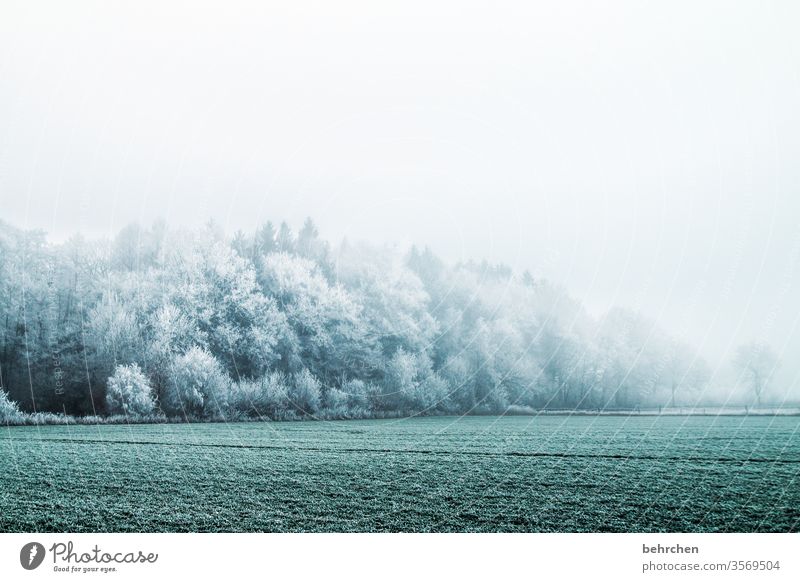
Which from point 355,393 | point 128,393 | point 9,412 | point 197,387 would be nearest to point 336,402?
point 355,393

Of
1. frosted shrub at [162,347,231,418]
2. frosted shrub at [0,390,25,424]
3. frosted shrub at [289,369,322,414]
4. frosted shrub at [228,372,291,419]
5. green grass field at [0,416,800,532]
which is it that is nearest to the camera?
green grass field at [0,416,800,532]

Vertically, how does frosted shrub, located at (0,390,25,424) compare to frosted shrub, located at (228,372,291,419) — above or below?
above

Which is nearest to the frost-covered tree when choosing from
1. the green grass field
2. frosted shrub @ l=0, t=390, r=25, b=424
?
the green grass field

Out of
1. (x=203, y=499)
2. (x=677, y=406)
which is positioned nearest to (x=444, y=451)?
(x=203, y=499)

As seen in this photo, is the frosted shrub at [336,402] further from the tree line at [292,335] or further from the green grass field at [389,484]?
the green grass field at [389,484]

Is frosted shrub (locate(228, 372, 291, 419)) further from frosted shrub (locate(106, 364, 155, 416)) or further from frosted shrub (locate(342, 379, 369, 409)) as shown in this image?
frosted shrub (locate(106, 364, 155, 416))

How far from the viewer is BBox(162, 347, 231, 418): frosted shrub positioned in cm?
2392

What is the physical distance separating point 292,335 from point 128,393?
6369 millimetres

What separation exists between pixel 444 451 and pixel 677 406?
26.0 meters

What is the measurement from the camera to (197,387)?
24844 mm

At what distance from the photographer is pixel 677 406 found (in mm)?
36906

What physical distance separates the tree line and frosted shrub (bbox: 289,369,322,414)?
6 centimetres

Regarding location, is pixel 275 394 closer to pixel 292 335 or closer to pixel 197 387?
pixel 292 335
